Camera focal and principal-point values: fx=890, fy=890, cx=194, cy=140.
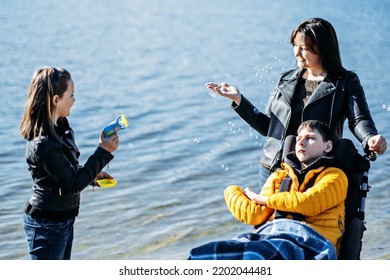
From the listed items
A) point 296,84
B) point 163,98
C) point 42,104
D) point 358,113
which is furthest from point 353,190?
point 163,98

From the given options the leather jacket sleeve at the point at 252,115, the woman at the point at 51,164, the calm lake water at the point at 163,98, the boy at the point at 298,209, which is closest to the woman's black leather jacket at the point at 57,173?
the woman at the point at 51,164

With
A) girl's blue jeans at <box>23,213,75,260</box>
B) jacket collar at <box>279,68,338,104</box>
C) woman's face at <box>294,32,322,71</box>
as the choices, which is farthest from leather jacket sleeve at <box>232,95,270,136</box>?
girl's blue jeans at <box>23,213,75,260</box>

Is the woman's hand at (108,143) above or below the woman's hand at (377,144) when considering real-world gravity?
above

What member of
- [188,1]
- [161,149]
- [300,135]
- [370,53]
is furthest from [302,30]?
[188,1]

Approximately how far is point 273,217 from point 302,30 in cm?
104

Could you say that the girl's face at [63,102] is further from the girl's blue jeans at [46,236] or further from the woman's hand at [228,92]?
the woman's hand at [228,92]

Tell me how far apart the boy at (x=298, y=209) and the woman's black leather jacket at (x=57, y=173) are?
662 mm

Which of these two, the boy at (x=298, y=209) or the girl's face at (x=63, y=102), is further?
the girl's face at (x=63, y=102)

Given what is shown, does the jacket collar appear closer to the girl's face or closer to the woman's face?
the woman's face

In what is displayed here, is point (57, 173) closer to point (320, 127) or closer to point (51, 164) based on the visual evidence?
point (51, 164)

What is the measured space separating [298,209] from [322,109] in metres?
0.66

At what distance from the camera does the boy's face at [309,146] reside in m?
4.61

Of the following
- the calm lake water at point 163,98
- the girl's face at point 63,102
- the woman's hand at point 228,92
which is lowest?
the calm lake water at point 163,98

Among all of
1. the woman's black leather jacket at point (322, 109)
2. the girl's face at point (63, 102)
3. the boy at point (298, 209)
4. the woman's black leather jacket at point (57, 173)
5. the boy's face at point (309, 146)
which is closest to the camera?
the boy at point (298, 209)
